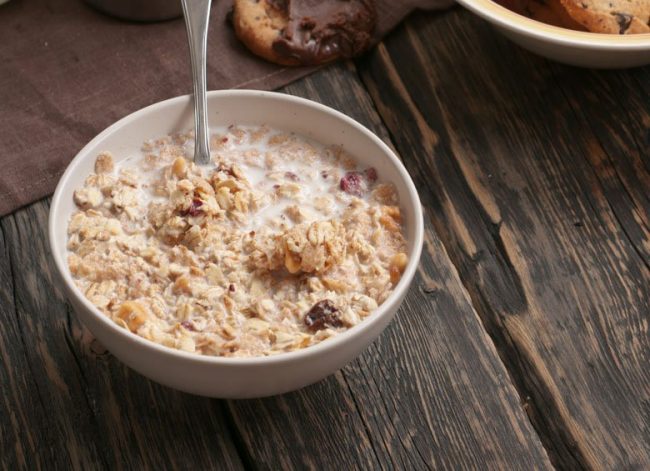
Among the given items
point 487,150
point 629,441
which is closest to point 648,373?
point 629,441

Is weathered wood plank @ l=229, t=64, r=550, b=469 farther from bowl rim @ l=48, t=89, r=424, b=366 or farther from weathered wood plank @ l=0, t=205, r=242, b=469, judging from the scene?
bowl rim @ l=48, t=89, r=424, b=366

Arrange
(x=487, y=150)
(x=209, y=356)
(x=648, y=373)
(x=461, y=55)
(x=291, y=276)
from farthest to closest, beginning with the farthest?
(x=461, y=55)
(x=487, y=150)
(x=648, y=373)
(x=291, y=276)
(x=209, y=356)

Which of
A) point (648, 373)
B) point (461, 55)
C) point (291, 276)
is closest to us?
point (291, 276)

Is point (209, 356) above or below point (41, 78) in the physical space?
above

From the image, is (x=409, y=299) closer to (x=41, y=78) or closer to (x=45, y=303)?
(x=45, y=303)

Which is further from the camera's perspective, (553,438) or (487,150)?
(487,150)

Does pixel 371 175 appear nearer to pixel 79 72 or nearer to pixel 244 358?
pixel 244 358

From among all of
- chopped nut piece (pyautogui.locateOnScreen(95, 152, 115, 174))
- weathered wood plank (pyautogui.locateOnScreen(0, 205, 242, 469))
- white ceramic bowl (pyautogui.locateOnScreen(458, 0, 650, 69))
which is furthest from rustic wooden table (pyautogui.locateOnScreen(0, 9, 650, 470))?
chopped nut piece (pyautogui.locateOnScreen(95, 152, 115, 174))
